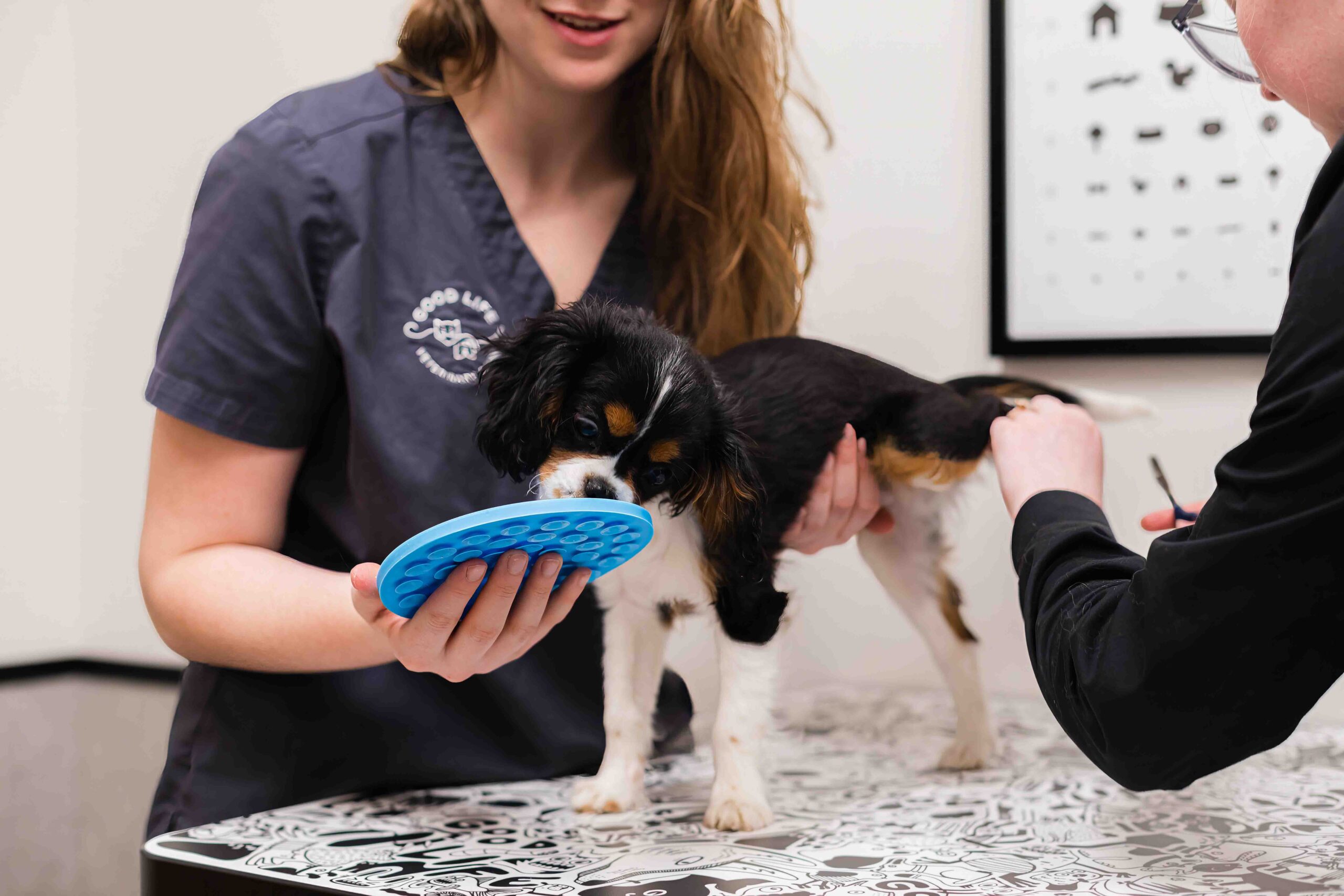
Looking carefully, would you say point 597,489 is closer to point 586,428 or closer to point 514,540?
point 586,428

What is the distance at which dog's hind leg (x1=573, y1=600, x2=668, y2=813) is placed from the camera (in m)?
1.20

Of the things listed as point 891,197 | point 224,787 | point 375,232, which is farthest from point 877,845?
point 891,197

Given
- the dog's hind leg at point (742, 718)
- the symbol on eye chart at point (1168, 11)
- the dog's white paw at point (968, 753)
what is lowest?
the dog's white paw at point (968, 753)

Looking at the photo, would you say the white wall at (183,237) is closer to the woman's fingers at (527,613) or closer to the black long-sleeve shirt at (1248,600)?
the woman's fingers at (527,613)

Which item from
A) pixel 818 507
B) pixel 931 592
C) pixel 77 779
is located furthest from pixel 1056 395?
pixel 77 779

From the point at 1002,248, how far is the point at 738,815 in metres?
1.14

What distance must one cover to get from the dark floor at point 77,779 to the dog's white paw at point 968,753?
5.68ft

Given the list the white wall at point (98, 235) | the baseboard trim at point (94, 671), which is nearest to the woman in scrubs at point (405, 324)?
the white wall at point (98, 235)

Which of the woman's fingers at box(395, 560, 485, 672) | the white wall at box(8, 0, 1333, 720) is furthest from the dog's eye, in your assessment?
the white wall at box(8, 0, 1333, 720)

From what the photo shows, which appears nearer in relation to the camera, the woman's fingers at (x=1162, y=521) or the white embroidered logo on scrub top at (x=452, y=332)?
the woman's fingers at (x=1162, y=521)

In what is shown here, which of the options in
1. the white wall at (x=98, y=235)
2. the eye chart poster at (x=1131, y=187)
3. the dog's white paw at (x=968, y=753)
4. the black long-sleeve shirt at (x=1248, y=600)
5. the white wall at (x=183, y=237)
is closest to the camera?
the black long-sleeve shirt at (x=1248, y=600)

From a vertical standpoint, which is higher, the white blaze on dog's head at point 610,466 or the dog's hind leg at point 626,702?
the white blaze on dog's head at point 610,466

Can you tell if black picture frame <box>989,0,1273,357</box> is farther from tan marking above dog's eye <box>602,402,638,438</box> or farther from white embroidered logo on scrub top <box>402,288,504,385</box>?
tan marking above dog's eye <box>602,402,638,438</box>

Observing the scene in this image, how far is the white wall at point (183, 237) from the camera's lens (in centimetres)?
194
